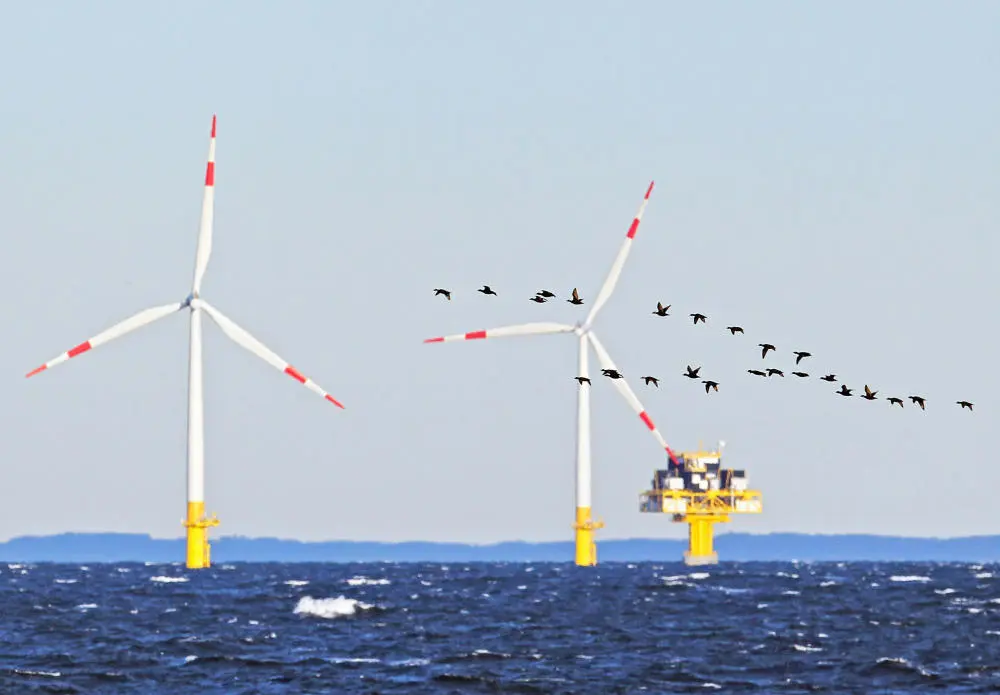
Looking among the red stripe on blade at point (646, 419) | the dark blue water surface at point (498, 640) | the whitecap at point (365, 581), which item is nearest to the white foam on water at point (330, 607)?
the dark blue water surface at point (498, 640)

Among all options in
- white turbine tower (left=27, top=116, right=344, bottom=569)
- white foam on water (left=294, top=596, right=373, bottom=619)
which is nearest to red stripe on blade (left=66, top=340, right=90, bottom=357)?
white turbine tower (left=27, top=116, right=344, bottom=569)

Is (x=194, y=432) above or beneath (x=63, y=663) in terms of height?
above

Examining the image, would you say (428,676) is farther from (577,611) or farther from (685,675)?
(577,611)

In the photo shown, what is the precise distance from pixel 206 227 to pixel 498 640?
99.0 meters

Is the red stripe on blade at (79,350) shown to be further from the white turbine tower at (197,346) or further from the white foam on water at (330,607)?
the white foam on water at (330,607)

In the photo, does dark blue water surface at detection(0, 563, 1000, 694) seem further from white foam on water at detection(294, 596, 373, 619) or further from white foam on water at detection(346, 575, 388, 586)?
white foam on water at detection(346, 575, 388, 586)

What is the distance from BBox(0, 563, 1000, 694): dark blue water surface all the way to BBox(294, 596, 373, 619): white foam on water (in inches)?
7.4

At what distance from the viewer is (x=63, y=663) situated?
7712cm

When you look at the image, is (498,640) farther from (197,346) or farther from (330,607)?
(197,346)

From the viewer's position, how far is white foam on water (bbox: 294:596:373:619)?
353ft

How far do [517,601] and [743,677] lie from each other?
51944 mm

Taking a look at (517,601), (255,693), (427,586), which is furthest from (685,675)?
(427,586)

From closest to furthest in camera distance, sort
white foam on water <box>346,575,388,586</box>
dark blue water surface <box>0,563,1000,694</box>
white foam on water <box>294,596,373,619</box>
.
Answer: dark blue water surface <box>0,563,1000,694</box> → white foam on water <box>294,596,373,619</box> → white foam on water <box>346,575,388,586</box>

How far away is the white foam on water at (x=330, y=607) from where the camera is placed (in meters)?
108
